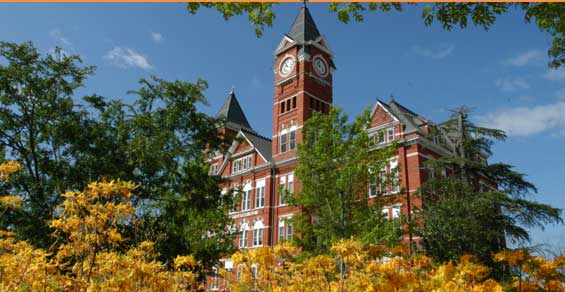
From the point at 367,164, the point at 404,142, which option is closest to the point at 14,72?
the point at 367,164

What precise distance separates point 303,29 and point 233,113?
13.6m

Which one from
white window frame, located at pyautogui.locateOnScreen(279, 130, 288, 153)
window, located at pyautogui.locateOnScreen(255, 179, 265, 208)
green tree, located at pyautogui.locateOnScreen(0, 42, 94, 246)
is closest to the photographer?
green tree, located at pyautogui.locateOnScreen(0, 42, 94, 246)

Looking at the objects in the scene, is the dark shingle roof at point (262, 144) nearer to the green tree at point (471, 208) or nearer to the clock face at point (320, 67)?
the clock face at point (320, 67)

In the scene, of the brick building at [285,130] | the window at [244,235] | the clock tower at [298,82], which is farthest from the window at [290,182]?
the window at [244,235]

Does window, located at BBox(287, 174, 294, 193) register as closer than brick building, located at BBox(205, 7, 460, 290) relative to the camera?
No

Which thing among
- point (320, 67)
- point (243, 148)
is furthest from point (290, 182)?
point (320, 67)

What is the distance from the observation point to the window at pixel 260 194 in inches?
1326

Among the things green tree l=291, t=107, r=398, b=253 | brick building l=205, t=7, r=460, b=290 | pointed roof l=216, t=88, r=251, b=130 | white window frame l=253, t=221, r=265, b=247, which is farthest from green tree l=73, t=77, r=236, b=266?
pointed roof l=216, t=88, r=251, b=130

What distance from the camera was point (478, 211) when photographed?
50.3 ft

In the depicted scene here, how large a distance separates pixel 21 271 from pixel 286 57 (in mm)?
33869

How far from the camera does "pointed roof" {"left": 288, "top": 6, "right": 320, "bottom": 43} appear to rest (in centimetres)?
3567

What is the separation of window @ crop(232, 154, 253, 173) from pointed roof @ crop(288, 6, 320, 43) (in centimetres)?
1087

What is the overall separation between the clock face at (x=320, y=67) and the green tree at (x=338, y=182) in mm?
16945

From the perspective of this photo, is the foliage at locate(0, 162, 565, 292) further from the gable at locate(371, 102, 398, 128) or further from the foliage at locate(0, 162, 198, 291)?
the gable at locate(371, 102, 398, 128)
